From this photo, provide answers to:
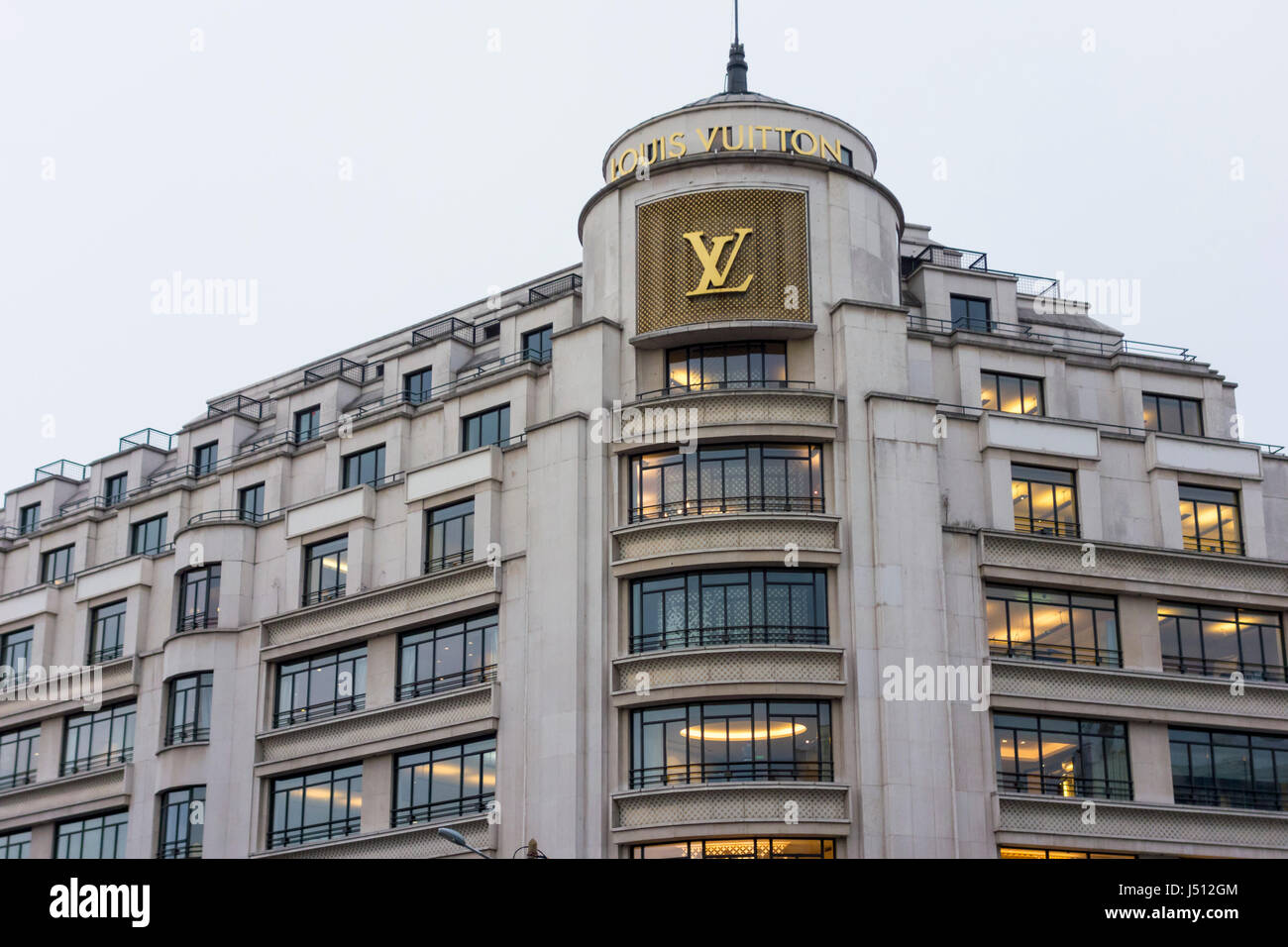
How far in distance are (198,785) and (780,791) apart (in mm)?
23053

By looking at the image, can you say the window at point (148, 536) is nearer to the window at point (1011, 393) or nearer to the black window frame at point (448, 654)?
the black window frame at point (448, 654)

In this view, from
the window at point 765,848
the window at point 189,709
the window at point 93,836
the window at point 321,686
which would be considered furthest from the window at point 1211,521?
the window at point 93,836

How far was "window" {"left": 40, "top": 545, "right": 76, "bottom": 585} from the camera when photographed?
241ft

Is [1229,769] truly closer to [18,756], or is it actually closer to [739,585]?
[739,585]

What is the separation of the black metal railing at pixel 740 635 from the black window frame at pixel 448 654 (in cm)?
664

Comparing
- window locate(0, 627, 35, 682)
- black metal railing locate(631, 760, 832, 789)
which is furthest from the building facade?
window locate(0, 627, 35, 682)

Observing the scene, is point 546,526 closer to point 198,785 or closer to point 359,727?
point 359,727

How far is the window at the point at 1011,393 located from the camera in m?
58.8

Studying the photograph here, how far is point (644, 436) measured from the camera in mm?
54500

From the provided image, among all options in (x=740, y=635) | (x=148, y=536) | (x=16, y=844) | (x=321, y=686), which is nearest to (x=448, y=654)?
(x=321, y=686)

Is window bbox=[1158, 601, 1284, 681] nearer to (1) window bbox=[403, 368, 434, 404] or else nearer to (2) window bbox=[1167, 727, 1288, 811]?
(2) window bbox=[1167, 727, 1288, 811]

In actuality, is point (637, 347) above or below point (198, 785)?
above
